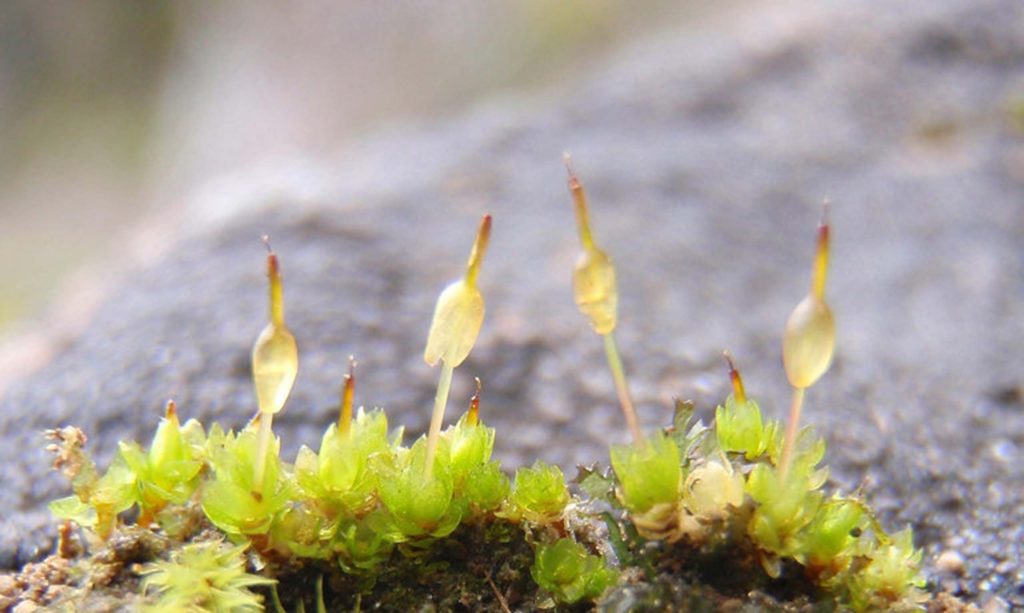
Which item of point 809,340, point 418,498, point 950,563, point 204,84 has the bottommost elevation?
point 950,563

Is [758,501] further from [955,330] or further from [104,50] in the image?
[104,50]

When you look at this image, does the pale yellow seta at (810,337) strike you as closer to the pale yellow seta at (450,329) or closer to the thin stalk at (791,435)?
the thin stalk at (791,435)

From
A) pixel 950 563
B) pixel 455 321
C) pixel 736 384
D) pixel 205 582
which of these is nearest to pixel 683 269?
pixel 950 563

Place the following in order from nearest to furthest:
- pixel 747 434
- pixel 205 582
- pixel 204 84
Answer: pixel 205 582
pixel 747 434
pixel 204 84

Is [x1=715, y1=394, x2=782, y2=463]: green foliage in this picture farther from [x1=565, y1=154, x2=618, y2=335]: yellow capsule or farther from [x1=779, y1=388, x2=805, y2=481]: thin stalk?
[x1=565, y1=154, x2=618, y2=335]: yellow capsule

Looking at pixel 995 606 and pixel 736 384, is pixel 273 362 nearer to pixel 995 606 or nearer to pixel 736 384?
pixel 736 384

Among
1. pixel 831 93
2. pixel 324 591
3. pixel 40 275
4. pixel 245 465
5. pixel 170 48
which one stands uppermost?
pixel 170 48

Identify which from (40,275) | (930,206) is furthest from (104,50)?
(930,206)
